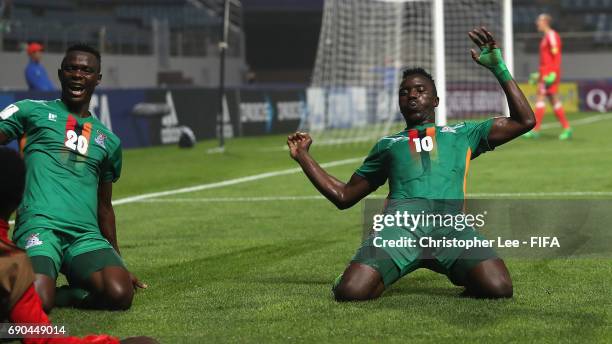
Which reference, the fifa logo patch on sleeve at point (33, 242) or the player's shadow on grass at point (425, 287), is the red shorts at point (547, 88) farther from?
the fifa logo patch on sleeve at point (33, 242)

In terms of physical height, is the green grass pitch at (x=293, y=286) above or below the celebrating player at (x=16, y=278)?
below

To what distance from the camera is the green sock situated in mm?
6496

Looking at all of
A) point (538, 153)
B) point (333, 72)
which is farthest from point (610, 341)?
point (333, 72)

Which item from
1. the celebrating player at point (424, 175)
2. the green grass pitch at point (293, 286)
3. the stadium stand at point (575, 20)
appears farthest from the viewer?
the stadium stand at point (575, 20)

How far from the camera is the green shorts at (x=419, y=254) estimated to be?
6.61m

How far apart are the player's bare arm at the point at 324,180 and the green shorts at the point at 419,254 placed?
1.04 ft

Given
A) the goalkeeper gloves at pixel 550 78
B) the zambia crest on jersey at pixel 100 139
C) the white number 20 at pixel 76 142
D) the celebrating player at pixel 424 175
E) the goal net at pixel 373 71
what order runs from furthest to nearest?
the goal net at pixel 373 71 < the goalkeeper gloves at pixel 550 78 < the zambia crest on jersey at pixel 100 139 < the white number 20 at pixel 76 142 < the celebrating player at pixel 424 175

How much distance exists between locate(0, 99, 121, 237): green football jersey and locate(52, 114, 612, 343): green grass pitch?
0.59 m

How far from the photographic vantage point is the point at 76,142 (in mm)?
6789

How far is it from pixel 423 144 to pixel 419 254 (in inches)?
26.2

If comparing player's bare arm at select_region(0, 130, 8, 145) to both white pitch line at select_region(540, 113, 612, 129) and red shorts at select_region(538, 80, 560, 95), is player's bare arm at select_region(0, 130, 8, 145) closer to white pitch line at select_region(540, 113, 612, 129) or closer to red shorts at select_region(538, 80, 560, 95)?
red shorts at select_region(538, 80, 560, 95)

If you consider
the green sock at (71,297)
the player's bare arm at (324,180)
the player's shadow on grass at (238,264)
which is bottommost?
the player's shadow on grass at (238,264)
